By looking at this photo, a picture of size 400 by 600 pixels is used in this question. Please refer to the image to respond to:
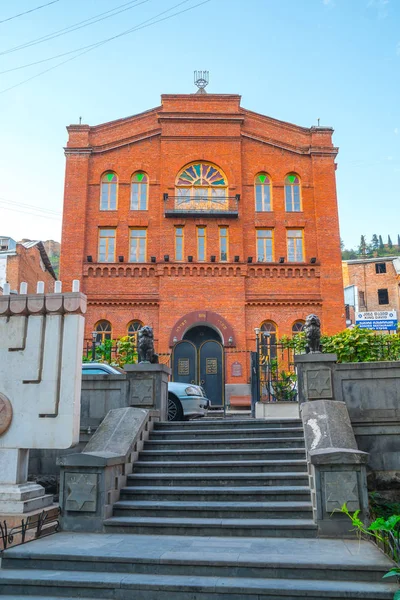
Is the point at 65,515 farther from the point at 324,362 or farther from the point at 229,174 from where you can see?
the point at 229,174

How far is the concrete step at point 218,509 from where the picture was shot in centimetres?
736

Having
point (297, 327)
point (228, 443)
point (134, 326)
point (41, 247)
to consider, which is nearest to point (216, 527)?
point (228, 443)

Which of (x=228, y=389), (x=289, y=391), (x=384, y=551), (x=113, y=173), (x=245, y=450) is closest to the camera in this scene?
(x=384, y=551)

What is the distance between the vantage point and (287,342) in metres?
14.6

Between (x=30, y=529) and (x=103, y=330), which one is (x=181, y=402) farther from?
(x=103, y=330)

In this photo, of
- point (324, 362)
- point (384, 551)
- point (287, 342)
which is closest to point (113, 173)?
point (287, 342)

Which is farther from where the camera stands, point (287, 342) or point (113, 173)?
point (113, 173)

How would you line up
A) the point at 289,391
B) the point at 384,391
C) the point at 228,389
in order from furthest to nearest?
the point at 228,389 → the point at 289,391 → the point at 384,391

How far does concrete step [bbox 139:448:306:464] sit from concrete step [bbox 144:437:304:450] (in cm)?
14

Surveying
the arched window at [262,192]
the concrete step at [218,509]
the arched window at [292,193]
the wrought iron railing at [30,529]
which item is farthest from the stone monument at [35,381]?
the arched window at [292,193]

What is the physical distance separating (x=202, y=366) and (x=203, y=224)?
6.92 metres

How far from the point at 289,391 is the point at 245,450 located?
5.53 metres

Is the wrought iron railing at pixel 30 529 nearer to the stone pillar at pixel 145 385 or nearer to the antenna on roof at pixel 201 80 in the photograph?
the stone pillar at pixel 145 385

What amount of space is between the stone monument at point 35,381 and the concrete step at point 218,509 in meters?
1.41
